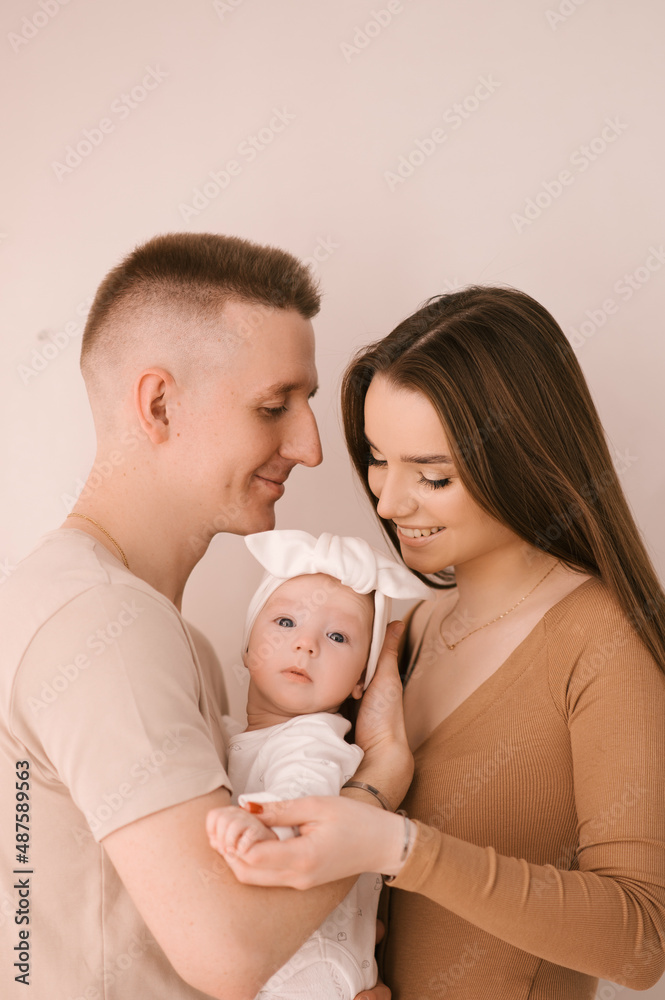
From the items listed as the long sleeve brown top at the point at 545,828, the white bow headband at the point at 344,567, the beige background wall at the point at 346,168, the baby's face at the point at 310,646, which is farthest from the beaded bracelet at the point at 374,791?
the beige background wall at the point at 346,168

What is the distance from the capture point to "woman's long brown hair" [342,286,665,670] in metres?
2.05

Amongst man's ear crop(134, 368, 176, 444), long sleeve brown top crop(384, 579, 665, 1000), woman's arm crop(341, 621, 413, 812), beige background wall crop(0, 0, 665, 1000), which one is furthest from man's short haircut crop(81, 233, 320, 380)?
long sleeve brown top crop(384, 579, 665, 1000)

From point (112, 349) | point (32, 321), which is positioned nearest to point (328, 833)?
point (112, 349)

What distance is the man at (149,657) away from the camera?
141 centimetres

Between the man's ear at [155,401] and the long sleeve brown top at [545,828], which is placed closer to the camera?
the long sleeve brown top at [545,828]

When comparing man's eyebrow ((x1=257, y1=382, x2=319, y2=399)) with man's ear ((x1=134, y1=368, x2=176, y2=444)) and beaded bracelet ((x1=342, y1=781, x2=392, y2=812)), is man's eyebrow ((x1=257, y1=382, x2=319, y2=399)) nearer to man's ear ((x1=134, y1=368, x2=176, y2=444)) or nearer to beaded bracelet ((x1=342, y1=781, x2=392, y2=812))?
man's ear ((x1=134, y1=368, x2=176, y2=444))

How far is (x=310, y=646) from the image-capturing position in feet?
6.74

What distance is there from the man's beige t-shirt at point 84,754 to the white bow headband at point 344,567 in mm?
491

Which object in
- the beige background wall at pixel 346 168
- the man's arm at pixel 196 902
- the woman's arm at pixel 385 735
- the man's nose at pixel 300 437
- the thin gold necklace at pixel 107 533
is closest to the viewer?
the man's arm at pixel 196 902

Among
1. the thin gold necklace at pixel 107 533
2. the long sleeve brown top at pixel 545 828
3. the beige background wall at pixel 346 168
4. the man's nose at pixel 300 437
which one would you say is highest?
the beige background wall at pixel 346 168

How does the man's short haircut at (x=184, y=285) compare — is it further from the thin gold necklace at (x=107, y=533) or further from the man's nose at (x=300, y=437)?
the thin gold necklace at (x=107, y=533)

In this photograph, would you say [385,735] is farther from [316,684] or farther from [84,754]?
[84,754]

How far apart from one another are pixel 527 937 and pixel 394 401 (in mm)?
1292

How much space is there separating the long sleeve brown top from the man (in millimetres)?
240
